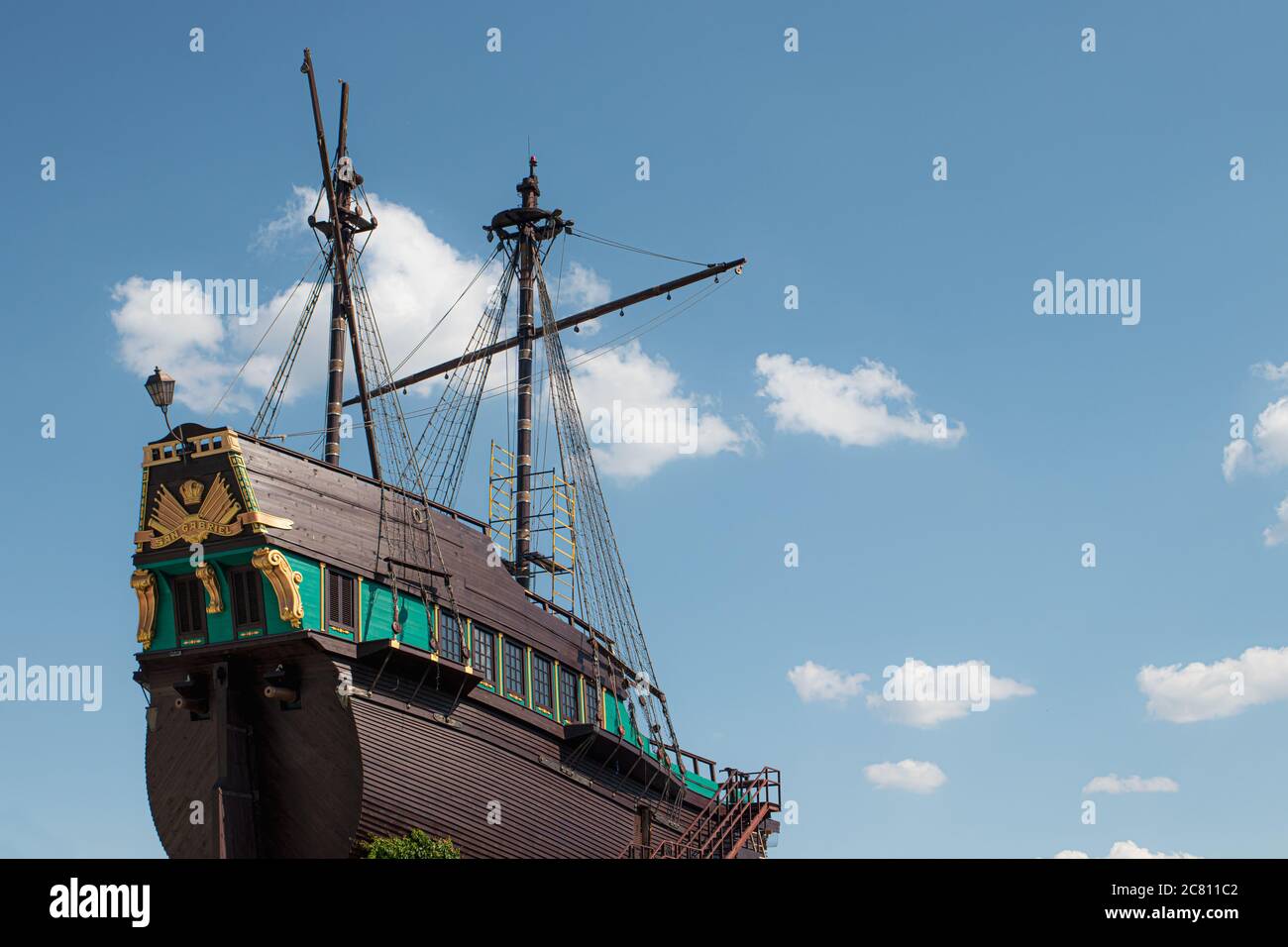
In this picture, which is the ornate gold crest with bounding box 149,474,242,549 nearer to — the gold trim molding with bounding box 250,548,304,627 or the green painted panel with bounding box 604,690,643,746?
the gold trim molding with bounding box 250,548,304,627

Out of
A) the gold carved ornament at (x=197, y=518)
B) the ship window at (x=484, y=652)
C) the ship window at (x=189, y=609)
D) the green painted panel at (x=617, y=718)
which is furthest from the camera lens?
the green painted panel at (x=617, y=718)

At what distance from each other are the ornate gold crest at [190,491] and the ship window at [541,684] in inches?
353

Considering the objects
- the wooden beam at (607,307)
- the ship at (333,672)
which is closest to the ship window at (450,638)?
the ship at (333,672)

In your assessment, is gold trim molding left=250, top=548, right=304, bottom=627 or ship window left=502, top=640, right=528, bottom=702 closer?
gold trim molding left=250, top=548, right=304, bottom=627

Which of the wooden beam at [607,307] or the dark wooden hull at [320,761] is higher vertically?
the wooden beam at [607,307]

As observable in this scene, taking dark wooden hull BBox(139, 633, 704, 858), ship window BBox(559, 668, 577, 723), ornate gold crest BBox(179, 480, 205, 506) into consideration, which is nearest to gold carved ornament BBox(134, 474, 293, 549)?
ornate gold crest BBox(179, 480, 205, 506)

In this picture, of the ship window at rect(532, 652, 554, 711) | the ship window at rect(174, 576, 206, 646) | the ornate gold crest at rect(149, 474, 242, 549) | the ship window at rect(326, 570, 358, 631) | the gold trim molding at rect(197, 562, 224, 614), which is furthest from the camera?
the ship window at rect(532, 652, 554, 711)

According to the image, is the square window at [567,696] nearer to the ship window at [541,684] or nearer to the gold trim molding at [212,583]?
the ship window at [541,684]

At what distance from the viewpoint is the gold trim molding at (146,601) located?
1288 inches

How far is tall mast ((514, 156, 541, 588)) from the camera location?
155 feet

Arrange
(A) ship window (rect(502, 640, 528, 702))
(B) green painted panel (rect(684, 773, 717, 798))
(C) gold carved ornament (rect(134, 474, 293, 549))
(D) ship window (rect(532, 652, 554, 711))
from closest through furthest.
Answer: (C) gold carved ornament (rect(134, 474, 293, 549)) < (A) ship window (rect(502, 640, 528, 702)) < (D) ship window (rect(532, 652, 554, 711)) < (B) green painted panel (rect(684, 773, 717, 798))

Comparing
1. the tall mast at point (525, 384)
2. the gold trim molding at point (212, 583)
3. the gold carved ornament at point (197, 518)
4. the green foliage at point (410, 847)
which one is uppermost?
the tall mast at point (525, 384)

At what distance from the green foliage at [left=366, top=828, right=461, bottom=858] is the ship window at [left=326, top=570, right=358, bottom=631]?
4.16 m
